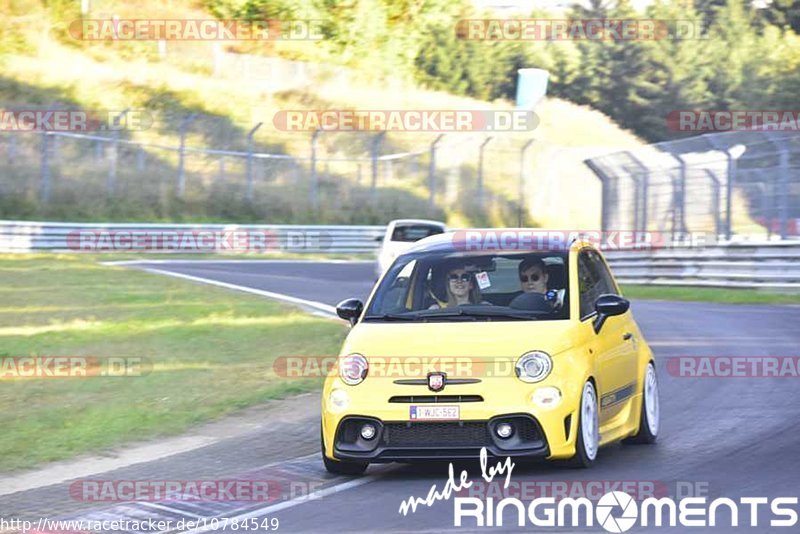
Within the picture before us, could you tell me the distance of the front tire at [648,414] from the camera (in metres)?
10.7

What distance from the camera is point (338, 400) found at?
948 cm

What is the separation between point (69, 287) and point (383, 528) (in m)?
19.5

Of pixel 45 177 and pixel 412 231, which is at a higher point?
pixel 45 177

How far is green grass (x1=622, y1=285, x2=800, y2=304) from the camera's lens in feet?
84.3

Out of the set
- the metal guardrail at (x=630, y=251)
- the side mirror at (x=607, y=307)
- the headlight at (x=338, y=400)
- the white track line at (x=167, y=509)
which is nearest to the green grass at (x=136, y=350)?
the white track line at (x=167, y=509)

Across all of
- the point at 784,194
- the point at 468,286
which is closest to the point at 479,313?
the point at 468,286

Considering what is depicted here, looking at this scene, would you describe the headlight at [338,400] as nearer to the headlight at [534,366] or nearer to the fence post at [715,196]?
the headlight at [534,366]

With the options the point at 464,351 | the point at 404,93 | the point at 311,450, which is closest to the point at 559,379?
the point at 464,351

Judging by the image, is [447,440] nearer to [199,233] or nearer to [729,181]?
[729,181]

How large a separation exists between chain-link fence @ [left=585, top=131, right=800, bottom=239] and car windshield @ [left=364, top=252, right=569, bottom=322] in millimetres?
16788

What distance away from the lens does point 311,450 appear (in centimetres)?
1125

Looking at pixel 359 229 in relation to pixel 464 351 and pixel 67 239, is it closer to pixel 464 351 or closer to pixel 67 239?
pixel 67 239

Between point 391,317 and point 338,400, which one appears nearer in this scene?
point 338,400

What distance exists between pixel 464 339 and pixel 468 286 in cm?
99
